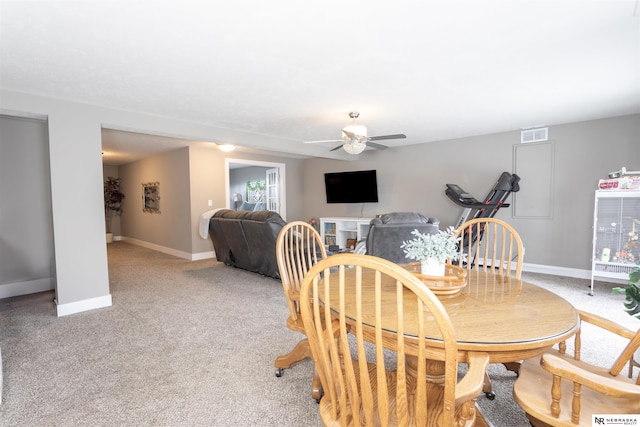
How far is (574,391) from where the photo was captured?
0.98 m

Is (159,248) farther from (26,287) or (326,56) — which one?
(326,56)

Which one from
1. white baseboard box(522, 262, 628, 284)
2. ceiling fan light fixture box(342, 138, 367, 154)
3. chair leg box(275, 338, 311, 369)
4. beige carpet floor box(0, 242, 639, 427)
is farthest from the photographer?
white baseboard box(522, 262, 628, 284)

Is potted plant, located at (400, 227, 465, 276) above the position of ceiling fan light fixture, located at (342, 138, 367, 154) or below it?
below

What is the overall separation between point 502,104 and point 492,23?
1966 mm

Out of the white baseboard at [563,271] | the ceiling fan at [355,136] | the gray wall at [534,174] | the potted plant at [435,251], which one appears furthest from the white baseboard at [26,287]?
the white baseboard at [563,271]

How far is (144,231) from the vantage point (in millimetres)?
7738

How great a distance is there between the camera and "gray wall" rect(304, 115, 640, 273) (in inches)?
167

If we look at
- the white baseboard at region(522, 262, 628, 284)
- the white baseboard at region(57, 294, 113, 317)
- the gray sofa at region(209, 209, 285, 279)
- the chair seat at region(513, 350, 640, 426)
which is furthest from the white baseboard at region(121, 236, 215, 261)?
the chair seat at region(513, 350, 640, 426)

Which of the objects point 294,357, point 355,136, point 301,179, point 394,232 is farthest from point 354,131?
point 301,179

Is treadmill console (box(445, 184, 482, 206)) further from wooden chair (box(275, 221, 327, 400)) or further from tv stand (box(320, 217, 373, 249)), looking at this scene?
Result: wooden chair (box(275, 221, 327, 400))

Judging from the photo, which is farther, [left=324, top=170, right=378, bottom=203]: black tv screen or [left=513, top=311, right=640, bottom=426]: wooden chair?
[left=324, top=170, right=378, bottom=203]: black tv screen

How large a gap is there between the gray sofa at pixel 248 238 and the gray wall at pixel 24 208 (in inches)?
84.0

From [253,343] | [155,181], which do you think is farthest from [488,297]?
[155,181]

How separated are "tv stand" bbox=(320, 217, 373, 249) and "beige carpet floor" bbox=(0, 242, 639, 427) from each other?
9.85 feet
